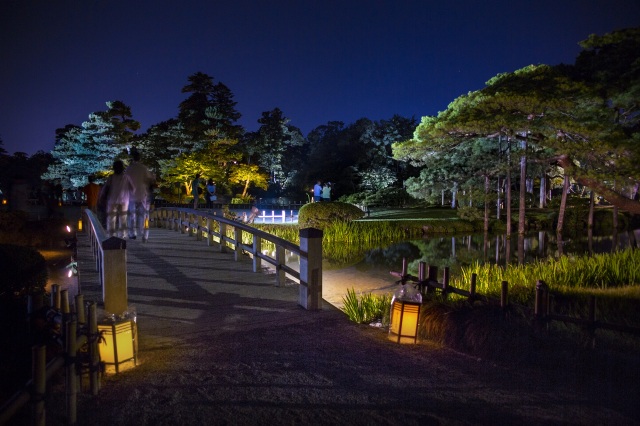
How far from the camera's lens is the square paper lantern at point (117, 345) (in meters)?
4.20

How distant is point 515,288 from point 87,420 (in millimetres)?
7169

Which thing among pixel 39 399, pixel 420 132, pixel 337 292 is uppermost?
pixel 420 132

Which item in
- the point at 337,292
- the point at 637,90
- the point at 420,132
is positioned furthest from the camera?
the point at 420,132

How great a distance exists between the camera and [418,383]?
4152 mm

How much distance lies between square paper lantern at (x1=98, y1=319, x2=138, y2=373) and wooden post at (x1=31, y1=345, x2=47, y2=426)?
128 centimetres

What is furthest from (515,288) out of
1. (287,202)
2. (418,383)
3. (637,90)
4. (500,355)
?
(287,202)

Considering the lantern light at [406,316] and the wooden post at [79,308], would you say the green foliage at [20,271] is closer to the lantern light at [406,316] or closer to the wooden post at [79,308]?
the wooden post at [79,308]

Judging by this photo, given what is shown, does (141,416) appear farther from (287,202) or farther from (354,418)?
(287,202)

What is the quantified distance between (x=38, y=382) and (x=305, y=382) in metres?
2.14

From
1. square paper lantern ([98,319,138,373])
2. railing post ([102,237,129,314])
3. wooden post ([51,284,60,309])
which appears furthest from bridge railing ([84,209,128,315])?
square paper lantern ([98,319,138,373])

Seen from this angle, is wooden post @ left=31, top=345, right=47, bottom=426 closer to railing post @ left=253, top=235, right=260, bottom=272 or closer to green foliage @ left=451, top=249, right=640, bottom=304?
railing post @ left=253, top=235, right=260, bottom=272

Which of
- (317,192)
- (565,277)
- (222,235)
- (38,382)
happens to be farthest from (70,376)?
(317,192)

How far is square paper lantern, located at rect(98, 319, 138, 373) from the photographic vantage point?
13.8ft

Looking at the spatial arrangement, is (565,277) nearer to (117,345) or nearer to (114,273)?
(114,273)
